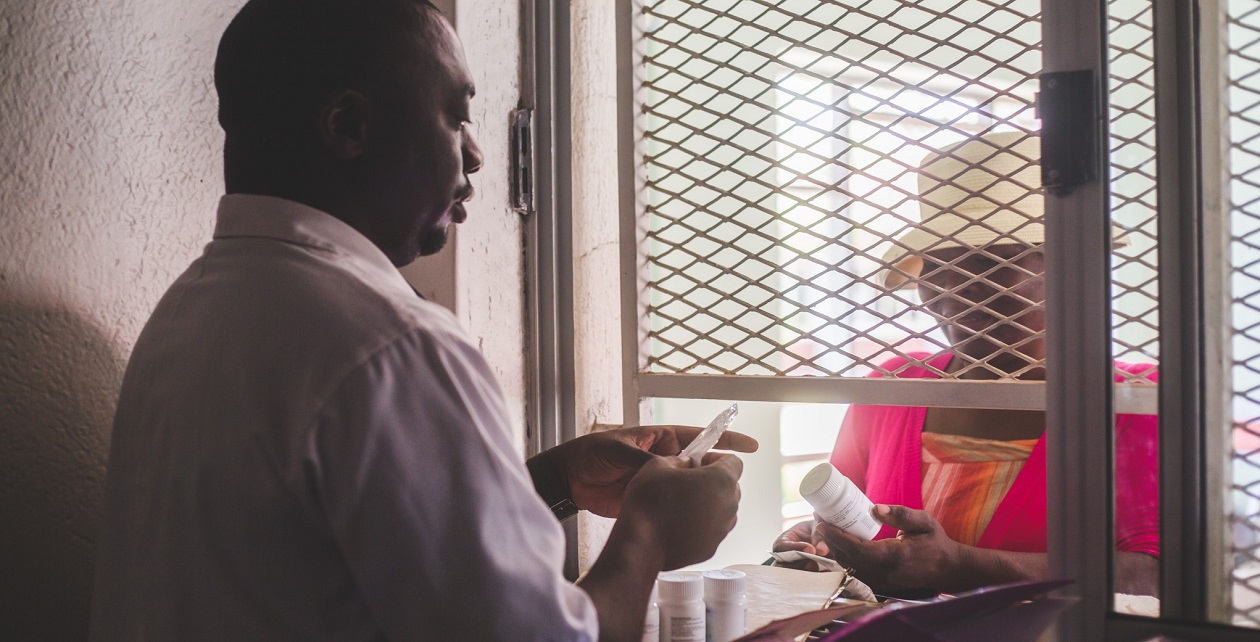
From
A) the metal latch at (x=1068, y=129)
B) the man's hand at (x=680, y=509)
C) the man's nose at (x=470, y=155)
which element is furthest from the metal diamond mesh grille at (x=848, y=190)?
the man's nose at (x=470, y=155)

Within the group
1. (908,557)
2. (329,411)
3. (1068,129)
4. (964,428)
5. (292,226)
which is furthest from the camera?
(964,428)

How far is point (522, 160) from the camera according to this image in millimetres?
1303

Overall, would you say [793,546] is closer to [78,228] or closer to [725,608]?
[725,608]

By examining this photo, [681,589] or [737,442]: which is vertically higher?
[737,442]

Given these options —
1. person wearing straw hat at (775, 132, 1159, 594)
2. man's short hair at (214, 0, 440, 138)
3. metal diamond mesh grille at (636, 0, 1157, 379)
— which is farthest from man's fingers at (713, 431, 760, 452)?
man's short hair at (214, 0, 440, 138)

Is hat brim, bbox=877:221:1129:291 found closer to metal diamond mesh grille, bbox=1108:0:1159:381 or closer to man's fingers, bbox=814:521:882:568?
metal diamond mesh grille, bbox=1108:0:1159:381

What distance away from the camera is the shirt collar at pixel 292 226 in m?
0.67

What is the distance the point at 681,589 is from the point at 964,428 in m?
1.01

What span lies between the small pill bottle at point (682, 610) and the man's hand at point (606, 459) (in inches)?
6.0

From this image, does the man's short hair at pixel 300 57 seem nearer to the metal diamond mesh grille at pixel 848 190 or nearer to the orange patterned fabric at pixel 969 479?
the metal diamond mesh grille at pixel 848 190

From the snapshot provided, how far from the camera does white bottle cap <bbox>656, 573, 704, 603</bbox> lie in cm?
107

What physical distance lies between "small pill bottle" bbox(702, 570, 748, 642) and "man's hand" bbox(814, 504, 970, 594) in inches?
13.1

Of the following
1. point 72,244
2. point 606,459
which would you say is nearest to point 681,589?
point 606,459

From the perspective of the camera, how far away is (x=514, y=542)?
0.58 m
